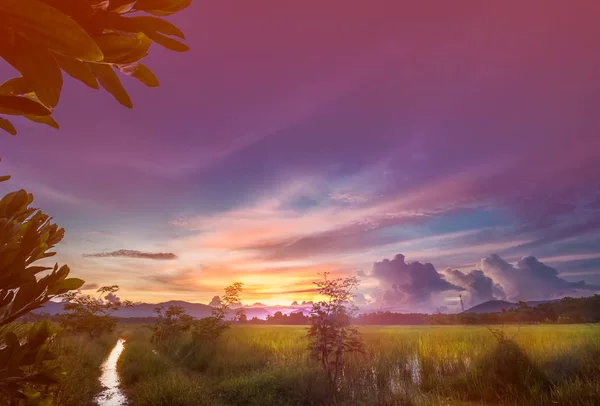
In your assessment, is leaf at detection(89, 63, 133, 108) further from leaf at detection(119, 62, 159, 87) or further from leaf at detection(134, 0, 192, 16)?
leaf at detection(134, 0, 192, 16)

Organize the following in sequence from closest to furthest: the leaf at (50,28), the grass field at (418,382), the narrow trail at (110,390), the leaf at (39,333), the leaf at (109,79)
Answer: the leaf at (50,28) < the leaf at (109,79) < the leaf at (39,333) < the grass field at (418,382) < the narrow trail at (110,390)

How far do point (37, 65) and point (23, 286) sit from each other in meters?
0.98

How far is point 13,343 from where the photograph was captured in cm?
119

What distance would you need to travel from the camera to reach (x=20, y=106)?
699 millimetres

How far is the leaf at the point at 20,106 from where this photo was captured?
2.23 feet

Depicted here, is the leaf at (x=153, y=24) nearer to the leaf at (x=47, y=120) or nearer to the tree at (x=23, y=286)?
the leaf at (x=47, y=120)

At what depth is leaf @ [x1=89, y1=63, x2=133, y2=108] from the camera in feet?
2.19

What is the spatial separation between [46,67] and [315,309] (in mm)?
9674

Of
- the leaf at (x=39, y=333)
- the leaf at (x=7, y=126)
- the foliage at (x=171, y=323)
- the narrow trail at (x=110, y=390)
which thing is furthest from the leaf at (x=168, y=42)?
the foliage at (x=171, y=323)

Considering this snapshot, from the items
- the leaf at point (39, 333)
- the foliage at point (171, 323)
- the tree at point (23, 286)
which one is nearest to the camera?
the tree at point (23, 286)

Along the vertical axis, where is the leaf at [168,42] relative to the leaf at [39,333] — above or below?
above

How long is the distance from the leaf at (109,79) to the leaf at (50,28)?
0.70 feet

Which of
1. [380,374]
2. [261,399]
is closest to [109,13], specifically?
[261,399]

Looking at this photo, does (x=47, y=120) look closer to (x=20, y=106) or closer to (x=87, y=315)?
(x=20, y=106)
